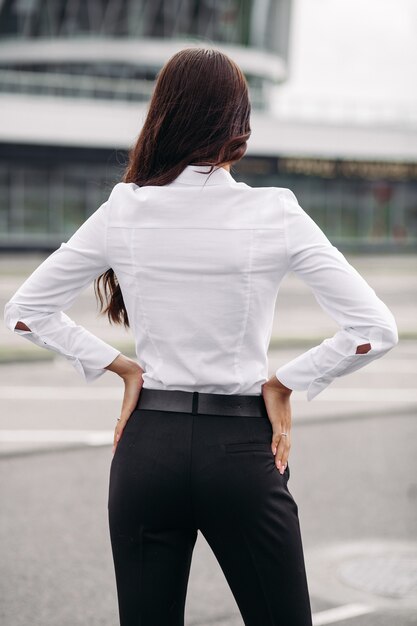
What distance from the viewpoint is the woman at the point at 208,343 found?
86.5 inches

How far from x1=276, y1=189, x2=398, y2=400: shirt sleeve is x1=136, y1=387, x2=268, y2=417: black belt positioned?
3.7 inches

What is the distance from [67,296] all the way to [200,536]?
10.6ft

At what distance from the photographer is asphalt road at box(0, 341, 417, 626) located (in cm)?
433

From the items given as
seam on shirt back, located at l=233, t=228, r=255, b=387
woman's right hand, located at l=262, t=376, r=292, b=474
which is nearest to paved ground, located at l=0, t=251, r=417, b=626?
woman's right hand, located at l=262, t=376, r=292, b=474

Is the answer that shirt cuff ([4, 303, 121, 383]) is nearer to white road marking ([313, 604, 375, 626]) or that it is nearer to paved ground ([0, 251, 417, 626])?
paved ground ([0, 251, 417, 626])

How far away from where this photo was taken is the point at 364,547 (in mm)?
5176

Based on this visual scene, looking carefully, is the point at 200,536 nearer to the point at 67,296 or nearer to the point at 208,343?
the point at 67,296

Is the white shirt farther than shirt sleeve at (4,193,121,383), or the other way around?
shirt sleeve at (4,193,121,383)

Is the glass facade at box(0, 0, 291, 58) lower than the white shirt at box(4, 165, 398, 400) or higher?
higher

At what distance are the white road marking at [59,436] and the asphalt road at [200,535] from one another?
15 mm

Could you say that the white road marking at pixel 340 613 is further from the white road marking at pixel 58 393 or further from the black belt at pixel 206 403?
the white road marking at pixel 58 393

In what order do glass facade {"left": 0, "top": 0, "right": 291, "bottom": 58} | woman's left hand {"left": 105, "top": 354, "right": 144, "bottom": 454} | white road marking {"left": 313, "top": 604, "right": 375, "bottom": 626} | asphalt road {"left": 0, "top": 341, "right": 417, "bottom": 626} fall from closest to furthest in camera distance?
woman's left hand {"left": 105, "top": 354, "right": 144, "bottom": 454} → white road marking {"left": 313, "top": 604, "right": 375, "bottom": 626} → asphalt road {"left": 0, "top": 341, "right": 417, "bottom": 626} → glass facade {"left": 0, "top": 0, "right": 291, "bottom": 58}

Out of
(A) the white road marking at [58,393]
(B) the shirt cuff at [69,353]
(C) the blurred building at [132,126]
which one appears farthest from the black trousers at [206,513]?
(C) the blurred building at [132,126]

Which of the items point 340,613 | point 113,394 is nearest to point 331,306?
point 340,613
